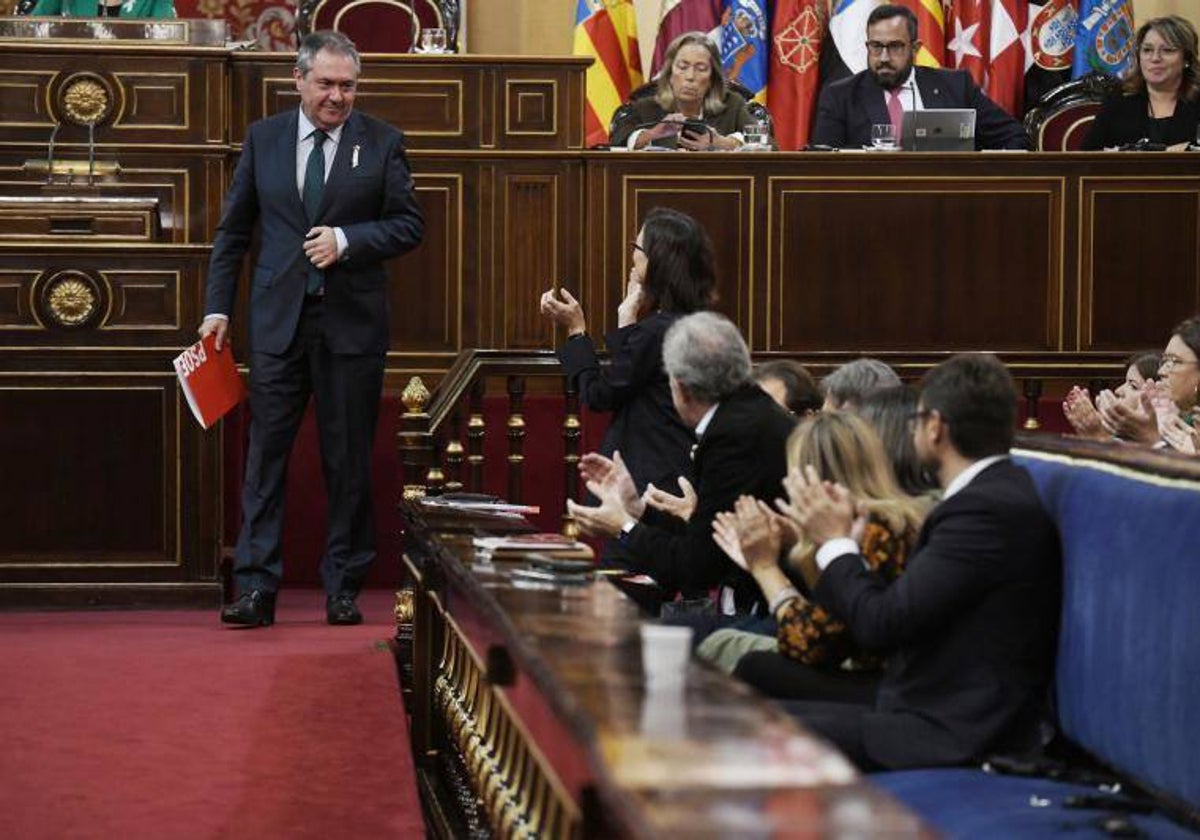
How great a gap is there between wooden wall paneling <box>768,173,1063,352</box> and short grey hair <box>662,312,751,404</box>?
3531 millimetres

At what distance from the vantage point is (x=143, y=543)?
642cm

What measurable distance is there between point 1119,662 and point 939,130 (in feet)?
17.0

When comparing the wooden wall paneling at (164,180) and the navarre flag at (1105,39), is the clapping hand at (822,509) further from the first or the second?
the navarre flag at (1105,39)

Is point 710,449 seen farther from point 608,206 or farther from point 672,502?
point 608,206

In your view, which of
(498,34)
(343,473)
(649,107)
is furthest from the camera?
(498,34)

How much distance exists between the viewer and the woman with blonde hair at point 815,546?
11.3 ft

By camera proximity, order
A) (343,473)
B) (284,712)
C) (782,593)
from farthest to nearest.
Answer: (343,473) < (284,712) < (782,593)

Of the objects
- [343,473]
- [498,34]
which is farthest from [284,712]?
[498,34]

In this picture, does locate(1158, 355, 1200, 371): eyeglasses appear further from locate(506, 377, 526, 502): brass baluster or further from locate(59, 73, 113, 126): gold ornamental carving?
locate(59, 73, 113, 126): gold ornamental carving

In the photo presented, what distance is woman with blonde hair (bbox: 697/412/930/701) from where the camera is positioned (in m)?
3.44

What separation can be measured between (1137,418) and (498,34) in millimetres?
6089

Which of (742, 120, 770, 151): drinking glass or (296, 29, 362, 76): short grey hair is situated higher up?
(296, 29, 362, 76): short grey hair


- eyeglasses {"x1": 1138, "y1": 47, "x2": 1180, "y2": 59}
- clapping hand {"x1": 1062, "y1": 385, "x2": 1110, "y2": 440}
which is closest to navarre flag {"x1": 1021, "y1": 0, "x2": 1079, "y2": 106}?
eyeglasses {"x1": 1138, "y1": 47, "x2": 1180, "y2": 59}

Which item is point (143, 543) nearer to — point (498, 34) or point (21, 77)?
A: point (21, 77)
